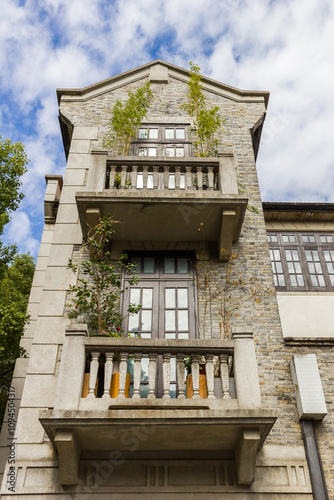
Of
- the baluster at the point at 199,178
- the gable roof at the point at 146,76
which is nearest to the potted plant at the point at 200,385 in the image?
the baluster at the point at 199,178

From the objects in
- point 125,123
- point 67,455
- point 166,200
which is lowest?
point 67,455

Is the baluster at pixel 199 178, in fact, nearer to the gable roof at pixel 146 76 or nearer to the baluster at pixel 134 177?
the baluster at pixel 134 177

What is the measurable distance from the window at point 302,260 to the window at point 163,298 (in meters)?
3.03

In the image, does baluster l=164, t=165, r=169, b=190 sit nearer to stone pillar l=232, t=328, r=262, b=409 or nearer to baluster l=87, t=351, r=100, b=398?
stone pillar l=232, t=328, r=262, b=409

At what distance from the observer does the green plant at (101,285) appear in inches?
352

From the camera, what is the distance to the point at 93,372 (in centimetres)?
734

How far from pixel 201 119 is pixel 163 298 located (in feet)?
16.0

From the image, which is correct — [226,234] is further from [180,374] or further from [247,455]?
[247,455]

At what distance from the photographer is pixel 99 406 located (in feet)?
23.0

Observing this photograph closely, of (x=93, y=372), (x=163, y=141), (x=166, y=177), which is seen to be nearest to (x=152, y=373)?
(x=93, y=372)

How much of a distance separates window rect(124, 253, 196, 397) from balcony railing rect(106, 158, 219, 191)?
60.0 inches

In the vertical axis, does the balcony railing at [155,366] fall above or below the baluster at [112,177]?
below

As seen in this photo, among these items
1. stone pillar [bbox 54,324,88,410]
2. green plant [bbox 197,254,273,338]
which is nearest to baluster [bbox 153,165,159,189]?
green plant [bbox 197,254,273,338]

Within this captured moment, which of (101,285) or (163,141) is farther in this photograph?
(163,141)
